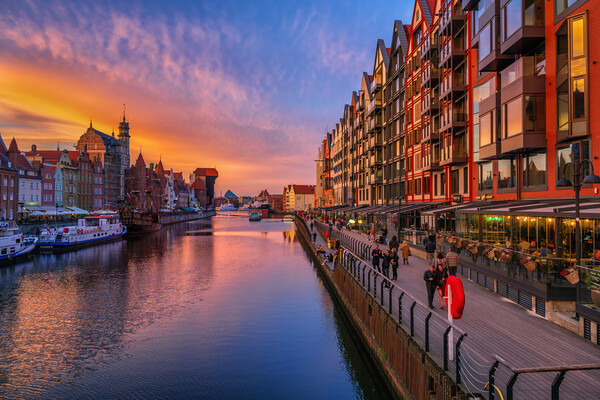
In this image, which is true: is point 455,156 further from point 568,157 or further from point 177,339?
point 177,339

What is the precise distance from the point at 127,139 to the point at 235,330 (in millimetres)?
158161

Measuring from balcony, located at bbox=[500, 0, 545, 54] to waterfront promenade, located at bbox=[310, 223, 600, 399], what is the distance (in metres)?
13.4

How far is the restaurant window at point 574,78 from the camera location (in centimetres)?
1609

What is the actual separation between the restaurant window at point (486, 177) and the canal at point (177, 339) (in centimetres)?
1355

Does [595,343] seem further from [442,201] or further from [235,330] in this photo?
[442,201]

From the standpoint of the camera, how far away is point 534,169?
2056 centimetres

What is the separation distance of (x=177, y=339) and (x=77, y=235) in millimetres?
45057

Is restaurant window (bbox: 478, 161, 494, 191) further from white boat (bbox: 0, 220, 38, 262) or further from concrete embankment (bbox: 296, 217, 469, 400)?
white boat (bbox: 0, 220, 38, 262)

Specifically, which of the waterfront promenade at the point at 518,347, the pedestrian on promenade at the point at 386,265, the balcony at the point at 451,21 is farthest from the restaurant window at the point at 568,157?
the balcony at the point at 451,21

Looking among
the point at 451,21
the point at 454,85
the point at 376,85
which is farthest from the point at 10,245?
the point at 376,85

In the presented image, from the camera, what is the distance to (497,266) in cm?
1504

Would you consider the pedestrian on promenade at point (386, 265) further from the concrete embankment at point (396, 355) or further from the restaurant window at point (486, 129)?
the restaurant window at point (486, 129)

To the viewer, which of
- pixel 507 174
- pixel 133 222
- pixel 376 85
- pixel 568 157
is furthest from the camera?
pixel 133 222

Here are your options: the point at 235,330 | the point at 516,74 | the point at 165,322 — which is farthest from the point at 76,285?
the point at 516,74
